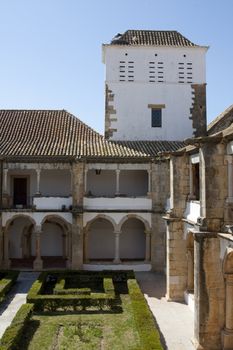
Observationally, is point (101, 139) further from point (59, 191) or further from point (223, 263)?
point (223, 263)

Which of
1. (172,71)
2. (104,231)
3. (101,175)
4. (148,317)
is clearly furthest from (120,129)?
(148,317)

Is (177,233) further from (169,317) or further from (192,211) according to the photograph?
(169,317)

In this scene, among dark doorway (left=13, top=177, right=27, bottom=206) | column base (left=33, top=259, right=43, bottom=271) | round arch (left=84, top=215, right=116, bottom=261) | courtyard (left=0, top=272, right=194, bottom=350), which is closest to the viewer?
courtyard (left=0, top=272, right=194, bottom=350)

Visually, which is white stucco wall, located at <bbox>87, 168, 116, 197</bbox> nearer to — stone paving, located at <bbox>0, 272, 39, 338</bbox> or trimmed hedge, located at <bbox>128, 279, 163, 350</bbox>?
stone paving, located at <bbox>0, 272, 39, 338</bbox>

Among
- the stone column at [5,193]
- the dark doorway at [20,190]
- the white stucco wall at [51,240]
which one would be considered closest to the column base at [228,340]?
the stone column at [5,193]

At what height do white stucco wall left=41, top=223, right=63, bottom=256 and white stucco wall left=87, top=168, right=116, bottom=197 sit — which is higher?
white stucco wall left=87, top=168, right=116, bottom=197

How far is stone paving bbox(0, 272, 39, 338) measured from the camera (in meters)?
17.4

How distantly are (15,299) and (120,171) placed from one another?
1151cm

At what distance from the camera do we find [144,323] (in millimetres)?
15133

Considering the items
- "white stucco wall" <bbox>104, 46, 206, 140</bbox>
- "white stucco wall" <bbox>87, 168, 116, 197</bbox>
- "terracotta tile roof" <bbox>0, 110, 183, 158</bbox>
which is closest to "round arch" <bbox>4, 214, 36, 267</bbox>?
"white stucco wall" <bbox>87, 168, 116, 197</bbox>

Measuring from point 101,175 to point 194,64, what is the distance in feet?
32.7

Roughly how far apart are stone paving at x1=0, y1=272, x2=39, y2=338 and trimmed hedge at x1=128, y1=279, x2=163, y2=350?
5057mm

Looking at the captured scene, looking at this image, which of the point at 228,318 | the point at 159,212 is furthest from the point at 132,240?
the point at 228,318

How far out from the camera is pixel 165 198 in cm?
2631
